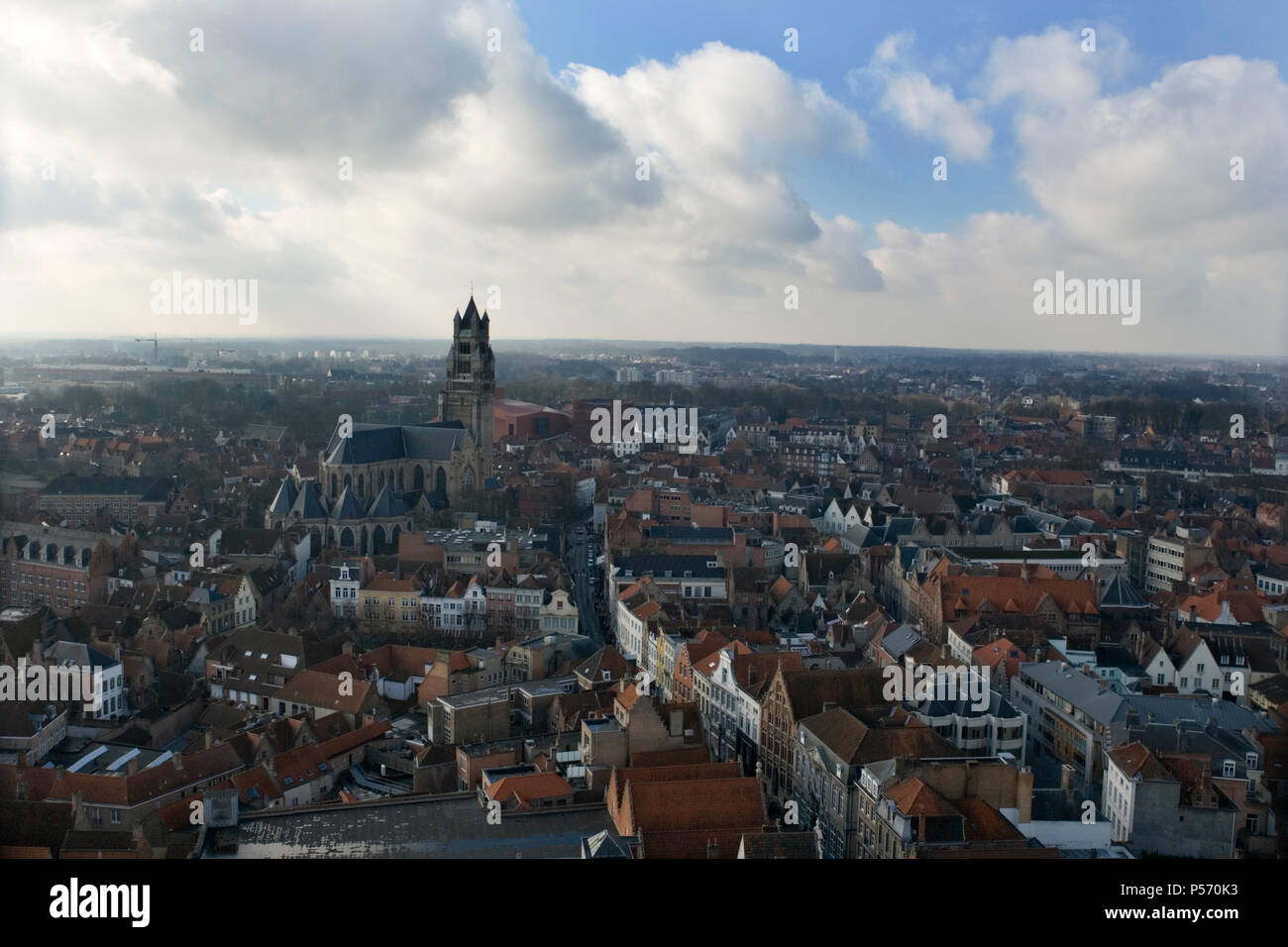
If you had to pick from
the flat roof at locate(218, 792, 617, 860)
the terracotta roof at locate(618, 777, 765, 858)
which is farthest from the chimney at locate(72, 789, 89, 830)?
the terracotta roof at locate(618, 777, 765, 858)

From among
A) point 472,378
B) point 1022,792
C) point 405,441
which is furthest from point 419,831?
point 472,378
